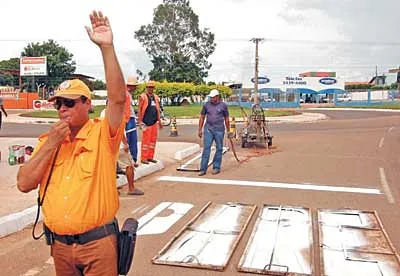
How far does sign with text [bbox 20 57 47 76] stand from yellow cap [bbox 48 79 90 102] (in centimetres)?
5274

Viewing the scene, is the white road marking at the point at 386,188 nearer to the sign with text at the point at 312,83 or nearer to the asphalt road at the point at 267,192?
the asphalt road at the point at 267,192

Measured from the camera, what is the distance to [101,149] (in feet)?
8.65

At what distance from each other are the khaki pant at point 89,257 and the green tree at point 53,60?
229 ft

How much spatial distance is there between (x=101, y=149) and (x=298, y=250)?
3.26 metres

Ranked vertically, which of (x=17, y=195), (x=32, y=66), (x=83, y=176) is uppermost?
(x=32, y=66)

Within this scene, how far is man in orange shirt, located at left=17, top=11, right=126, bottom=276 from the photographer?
257cm

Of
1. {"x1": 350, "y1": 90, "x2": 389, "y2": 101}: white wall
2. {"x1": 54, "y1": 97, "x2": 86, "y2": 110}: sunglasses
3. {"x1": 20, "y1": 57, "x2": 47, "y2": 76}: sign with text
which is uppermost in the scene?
{"x1": 20, "y1": 57, "x2": 47, "y2": 76}: sign with text

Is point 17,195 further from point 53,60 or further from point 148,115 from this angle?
point 53,60

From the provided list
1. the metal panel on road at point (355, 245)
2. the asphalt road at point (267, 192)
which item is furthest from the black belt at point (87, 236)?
the metal panel on road at point (355, 245)

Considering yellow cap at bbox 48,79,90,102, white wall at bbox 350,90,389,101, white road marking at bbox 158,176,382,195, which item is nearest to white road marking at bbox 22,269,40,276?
yellow cap at bbox 48,79,90,102

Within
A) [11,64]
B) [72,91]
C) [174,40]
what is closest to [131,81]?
[72,91]

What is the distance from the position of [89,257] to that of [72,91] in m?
0.91

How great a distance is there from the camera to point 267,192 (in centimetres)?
848

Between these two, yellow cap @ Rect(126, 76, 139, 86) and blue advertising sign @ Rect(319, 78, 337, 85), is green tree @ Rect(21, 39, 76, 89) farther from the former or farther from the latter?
yellow cap @ Rect(126, 76, 139, 86)
